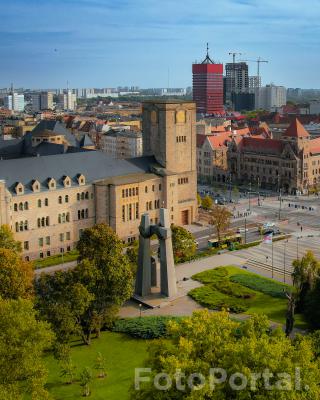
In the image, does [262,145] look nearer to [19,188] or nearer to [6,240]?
[19,188]

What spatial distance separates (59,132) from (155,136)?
54.1 meters

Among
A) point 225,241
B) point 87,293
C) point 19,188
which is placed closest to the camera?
point 87,293

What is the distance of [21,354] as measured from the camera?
48062mm

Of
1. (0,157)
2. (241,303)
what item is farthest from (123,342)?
(0,157)

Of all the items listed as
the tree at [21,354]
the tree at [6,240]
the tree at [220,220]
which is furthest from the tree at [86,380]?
the tree at [220,220]

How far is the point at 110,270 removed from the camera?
2665 inches

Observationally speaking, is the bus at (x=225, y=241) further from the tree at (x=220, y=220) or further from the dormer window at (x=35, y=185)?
the dormer window at (x=35, y=185)

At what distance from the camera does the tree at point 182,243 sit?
93.7 m

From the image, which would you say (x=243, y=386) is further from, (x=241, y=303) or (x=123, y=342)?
(x=241, y=303)

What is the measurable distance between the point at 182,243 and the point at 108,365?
34.8 meters

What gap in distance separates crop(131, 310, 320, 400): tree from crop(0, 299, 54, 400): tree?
9.51 metres

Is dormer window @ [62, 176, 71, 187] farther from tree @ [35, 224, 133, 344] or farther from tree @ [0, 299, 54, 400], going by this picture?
tree @ [0, 299, 54, 400]

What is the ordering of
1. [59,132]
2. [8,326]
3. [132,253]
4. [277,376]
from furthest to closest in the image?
1. [59,132]
2. [132,253]
3. [8,326]
4. [277,376]

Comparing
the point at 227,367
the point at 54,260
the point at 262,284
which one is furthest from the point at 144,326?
the point at 54,260
